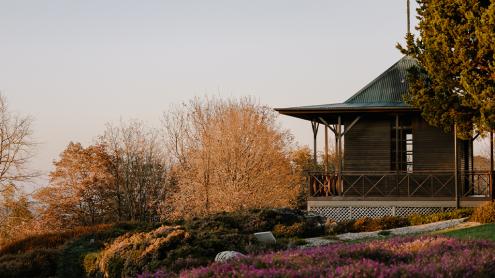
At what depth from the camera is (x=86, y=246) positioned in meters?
15.6

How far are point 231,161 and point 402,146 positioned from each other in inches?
360

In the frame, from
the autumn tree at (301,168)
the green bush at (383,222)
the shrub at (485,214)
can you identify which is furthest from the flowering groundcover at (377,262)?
the autumn tree at (301,168)

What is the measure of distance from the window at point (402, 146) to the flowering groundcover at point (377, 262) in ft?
48.0

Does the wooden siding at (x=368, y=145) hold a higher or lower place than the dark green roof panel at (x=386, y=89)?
lower

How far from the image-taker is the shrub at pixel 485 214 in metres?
18.2

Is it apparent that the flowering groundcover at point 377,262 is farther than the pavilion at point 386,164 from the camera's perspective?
No

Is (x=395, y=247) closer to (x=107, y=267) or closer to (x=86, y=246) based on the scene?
(x=107, y=267)

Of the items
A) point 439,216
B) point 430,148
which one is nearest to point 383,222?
point 439,216

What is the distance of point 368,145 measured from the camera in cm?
2322

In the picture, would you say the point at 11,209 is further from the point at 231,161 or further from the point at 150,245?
the point at 150,245

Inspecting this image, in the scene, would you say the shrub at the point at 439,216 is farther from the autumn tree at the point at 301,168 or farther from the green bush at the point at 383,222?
the autumn tree at the point at 301,168

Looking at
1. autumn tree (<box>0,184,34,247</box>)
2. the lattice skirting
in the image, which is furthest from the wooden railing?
autumn tree (<box>0,184,34,247</box>)

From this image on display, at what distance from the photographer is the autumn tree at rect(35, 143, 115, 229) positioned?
35.5m

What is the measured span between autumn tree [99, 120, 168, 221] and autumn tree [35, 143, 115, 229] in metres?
0.76
